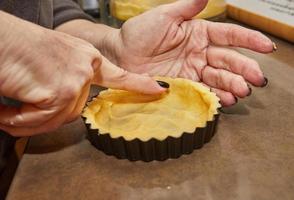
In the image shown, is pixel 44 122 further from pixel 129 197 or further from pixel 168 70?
pixel 168 70

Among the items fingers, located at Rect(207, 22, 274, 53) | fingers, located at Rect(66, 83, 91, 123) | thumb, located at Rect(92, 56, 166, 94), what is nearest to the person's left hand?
fingers, located at Rect(207, 22, 274, 53)

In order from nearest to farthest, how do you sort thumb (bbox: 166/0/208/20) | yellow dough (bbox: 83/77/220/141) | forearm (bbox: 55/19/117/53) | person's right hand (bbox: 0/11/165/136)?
person's right hand (bbox: 0/11/165/136) < yellow dough (bbox: 83/77/220/141) < thumb (bbox: 166/0/208/20) < forearm (bbox: 55/19/117/53)

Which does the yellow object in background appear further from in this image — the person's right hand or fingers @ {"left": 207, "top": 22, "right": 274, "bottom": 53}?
the person's right hand

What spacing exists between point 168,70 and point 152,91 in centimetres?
15

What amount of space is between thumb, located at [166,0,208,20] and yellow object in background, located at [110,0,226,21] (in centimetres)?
22

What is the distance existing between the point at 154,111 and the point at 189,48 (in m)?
0.18

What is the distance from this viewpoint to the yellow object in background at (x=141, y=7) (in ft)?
3.05

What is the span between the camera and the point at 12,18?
1.57 ft

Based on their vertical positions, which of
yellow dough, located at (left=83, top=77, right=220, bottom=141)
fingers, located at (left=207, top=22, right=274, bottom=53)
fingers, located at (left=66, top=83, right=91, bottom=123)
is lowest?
yellow dough, located at (left=83, top=77, right=220, bottom=141)

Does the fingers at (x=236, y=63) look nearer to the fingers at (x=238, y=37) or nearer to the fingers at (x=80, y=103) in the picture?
the fingers at (x=238, y=37)

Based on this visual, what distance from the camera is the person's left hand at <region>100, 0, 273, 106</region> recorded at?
65 centimetres

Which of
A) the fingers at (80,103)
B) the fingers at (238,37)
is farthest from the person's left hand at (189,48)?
the fingers at (80,103)

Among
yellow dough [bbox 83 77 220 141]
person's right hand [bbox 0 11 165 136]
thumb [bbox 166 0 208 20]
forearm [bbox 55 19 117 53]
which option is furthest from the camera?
forearm [bbox 55 19 117 53]

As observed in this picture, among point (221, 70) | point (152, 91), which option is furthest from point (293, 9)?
point (152, 91)
